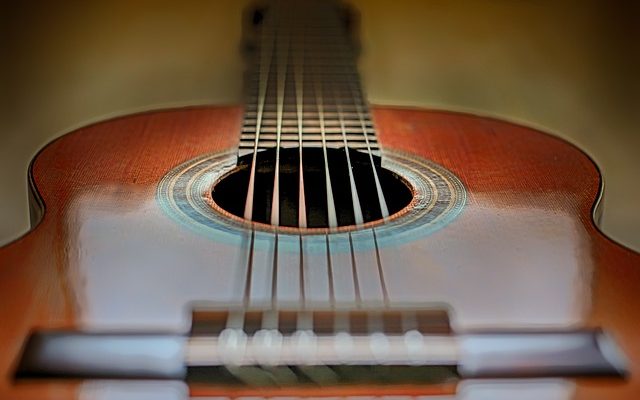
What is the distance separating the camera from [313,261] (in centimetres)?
67

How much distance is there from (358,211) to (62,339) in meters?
0.29

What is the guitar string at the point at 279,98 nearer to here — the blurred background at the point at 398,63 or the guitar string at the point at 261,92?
the guitar string at the point at 261,92

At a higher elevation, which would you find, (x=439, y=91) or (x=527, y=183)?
(x=527, y=183)

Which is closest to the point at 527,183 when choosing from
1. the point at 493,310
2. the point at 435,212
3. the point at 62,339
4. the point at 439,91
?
the point at 435,212

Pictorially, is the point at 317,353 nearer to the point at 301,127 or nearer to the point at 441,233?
the point at 441,233

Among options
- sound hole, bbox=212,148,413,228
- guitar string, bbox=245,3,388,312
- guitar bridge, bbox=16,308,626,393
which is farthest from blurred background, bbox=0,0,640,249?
guitar bridge, bbox=16,308,626,393

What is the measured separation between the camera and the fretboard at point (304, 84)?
3.02ft

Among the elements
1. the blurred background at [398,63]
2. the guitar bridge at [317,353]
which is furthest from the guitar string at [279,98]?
the blurred background at [398,63]

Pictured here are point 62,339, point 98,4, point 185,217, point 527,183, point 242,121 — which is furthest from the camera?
point 98,4

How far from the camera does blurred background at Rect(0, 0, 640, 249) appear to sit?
144 centimetres

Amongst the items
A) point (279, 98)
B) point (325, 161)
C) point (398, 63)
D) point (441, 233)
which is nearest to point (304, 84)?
point (279, 98)

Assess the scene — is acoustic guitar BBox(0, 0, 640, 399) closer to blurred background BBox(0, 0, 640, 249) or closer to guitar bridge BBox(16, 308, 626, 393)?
guitar bridge BBox(16, 308, 626, 393)

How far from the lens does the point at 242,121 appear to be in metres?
0.98

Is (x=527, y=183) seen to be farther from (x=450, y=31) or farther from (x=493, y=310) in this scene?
(x=450, y=31)
